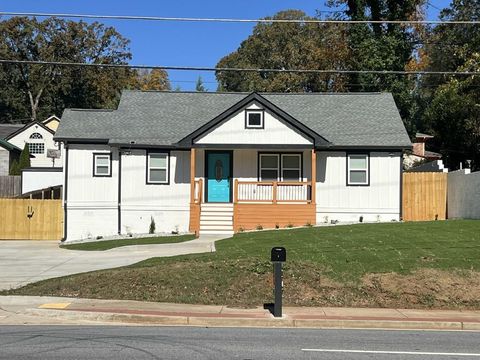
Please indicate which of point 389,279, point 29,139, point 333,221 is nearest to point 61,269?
point 389,279

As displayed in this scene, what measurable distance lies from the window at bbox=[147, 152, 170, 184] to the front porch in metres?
1.34

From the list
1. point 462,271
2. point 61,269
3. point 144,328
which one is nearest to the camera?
point 144,328

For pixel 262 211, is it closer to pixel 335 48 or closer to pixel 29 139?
pixel 335 48

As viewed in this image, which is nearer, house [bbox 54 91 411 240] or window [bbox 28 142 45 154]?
house [bbox 54 91 411 240]

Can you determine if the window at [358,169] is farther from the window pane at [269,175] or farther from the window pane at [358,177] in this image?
the window pane at [269,175]

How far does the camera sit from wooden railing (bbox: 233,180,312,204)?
2423cm

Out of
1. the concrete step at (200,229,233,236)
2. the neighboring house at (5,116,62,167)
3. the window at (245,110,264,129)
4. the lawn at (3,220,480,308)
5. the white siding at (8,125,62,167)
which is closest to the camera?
the lawn at (3,220,480,308)

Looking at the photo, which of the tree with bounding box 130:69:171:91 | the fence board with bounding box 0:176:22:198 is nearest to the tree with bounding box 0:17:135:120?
the tree with bounding box 130:69:171:91

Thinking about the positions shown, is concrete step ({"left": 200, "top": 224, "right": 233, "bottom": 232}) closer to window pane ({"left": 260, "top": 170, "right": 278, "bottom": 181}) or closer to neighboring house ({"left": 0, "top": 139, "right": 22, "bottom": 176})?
window pane ({"left": 260, "top": 170, "right": 278, "bottom": 181})

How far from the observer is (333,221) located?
2480 centimetres

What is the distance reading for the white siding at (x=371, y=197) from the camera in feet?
82.0

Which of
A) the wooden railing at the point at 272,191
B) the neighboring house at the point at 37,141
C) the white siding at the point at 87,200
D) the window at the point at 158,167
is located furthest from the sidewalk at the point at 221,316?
the neighboring house at the point at 37,141

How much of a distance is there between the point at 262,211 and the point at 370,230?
608 centimetres

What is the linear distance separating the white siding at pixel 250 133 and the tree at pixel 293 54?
20305 millimetres
